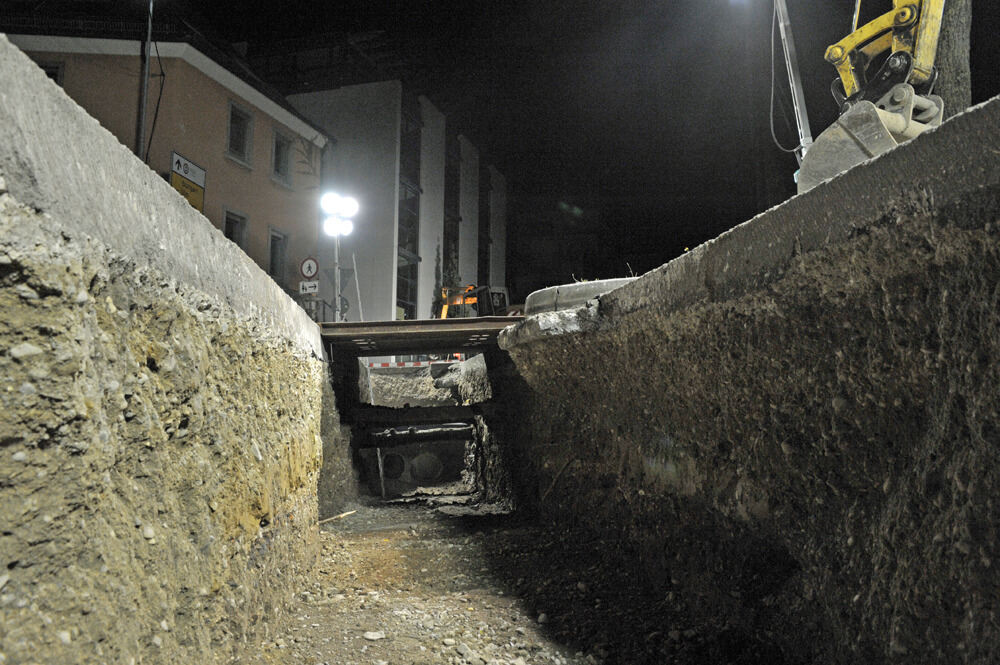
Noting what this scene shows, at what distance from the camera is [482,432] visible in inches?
333

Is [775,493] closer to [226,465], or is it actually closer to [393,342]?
[226,465]

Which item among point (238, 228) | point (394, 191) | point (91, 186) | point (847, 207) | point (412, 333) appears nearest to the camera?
point (91, 186)

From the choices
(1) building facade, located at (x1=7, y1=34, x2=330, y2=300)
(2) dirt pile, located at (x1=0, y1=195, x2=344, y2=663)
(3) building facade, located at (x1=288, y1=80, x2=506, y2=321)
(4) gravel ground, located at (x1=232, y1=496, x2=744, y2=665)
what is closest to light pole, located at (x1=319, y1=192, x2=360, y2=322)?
(1) building facade, located at (x1=7, y1=34, x2=330, y2=300)

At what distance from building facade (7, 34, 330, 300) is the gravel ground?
32.9ft

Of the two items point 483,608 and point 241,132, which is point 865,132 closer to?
point 483,608

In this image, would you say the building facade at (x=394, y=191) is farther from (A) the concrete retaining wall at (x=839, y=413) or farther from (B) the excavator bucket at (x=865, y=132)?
(A) the concrete retaining wall at (x=839, y=413)

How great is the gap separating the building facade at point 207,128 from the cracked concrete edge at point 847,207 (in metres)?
11.4

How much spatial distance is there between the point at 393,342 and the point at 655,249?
23.0 meters

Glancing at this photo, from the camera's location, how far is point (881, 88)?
443cm

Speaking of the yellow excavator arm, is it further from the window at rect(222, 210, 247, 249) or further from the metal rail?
the window at rect(222, 210, 247, 249)

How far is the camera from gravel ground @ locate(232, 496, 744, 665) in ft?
9.10

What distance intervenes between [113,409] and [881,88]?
16.1ft

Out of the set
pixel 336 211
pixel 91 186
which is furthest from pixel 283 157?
pixel 91 186

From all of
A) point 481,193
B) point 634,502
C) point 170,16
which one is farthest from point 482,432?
point 481,193
